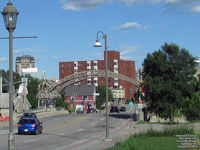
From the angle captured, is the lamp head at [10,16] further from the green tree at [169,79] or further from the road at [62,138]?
the green tree at [169,79]

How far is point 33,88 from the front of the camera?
136 meters

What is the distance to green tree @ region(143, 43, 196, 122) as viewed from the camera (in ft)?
175

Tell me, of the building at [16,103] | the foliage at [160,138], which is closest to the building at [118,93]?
the building at [16,103]

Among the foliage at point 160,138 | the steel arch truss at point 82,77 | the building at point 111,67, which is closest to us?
the foliage at point 160,138

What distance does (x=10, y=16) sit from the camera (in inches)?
479

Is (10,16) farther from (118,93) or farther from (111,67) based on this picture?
(118,93)

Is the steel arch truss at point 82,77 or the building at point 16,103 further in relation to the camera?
the steel arch truss at point 82,77

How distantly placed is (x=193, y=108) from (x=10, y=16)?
41578 millimetres

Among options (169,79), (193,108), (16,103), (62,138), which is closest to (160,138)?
(62,138)

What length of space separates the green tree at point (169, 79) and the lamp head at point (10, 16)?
4228 centimetres

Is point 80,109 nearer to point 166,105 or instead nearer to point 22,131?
point 166,105

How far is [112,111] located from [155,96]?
36.1 m

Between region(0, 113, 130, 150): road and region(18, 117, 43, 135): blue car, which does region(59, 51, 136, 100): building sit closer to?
region(0, 113, 130, 150): road

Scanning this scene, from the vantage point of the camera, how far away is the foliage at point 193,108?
49.8 m
